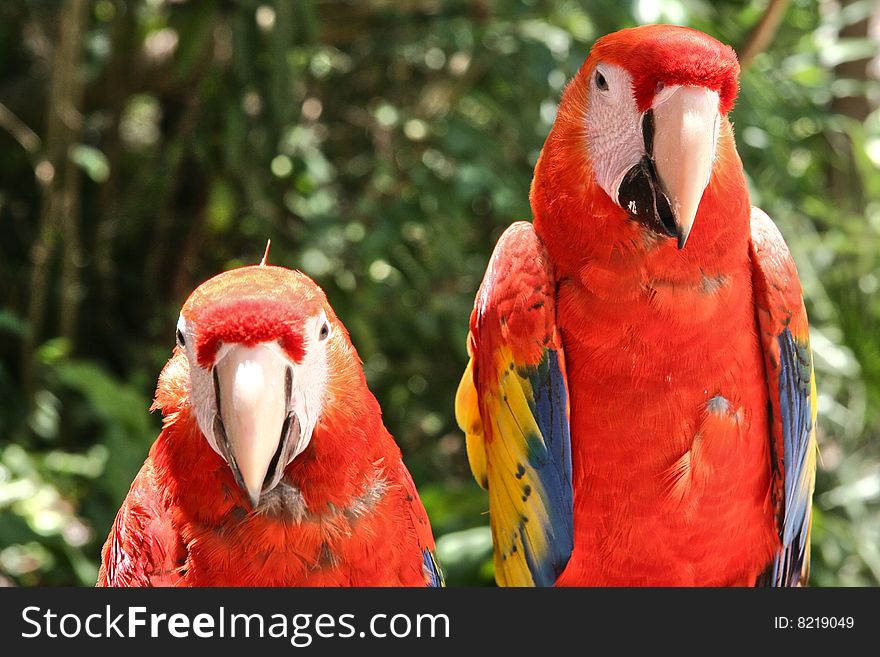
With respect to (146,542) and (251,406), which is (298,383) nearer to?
(251,406)

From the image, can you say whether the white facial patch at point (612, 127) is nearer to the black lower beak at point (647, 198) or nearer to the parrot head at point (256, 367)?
the black lower beak at point (647, 198)

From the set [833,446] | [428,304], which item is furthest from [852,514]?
[428,304]

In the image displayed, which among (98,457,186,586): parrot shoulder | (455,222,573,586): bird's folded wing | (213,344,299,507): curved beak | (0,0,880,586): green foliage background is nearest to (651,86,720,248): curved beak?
(455,222,573,586): bird's folded wing

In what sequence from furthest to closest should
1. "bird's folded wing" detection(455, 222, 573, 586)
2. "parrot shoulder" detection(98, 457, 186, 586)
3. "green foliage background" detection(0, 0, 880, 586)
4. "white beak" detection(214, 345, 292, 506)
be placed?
1. "green foliage background" detection(0, 0, 880, 586)
2. "bird's folded wing" detection(455, 222, 573, 586)
3. "parrot shoulder" detection(98, 457, 186, 586)
4. "white beak" detection(214, 345, 292, 506)

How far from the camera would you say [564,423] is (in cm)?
84

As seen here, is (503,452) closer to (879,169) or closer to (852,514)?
(852,514)

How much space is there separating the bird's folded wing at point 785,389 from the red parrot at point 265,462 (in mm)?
380

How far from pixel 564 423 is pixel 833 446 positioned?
1.67m

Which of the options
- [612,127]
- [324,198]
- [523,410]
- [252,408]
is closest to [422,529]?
[523,410]

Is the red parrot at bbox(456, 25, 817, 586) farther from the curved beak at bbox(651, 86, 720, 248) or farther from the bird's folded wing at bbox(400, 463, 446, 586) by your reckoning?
the bird's folded wing at bbox(400, 463, 446, 586)

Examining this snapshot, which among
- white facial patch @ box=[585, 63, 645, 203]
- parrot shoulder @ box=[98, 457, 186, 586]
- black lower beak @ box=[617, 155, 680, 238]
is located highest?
white facial patch @ box=[585, 63, 645, 203]

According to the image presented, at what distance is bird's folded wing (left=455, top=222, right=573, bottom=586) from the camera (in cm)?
81

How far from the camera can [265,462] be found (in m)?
0.59

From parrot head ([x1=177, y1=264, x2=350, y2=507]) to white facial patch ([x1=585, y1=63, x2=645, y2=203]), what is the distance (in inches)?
9.6
